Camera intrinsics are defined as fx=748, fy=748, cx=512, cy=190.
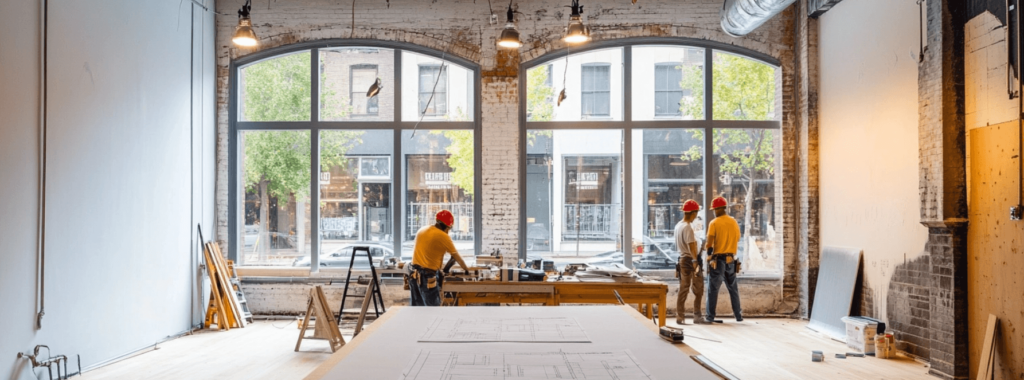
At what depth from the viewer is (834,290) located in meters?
8.59

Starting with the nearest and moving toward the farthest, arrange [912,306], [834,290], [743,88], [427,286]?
[912,306], [427,286], [834,290], [743,88]

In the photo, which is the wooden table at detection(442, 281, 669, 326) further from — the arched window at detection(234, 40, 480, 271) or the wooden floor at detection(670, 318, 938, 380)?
the arched window at detection(234, 40, 480, 271)

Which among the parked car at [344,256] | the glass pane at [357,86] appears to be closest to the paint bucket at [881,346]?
the parked car at [344,256]

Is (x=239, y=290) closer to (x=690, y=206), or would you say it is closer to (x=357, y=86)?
(x=357, y=86)

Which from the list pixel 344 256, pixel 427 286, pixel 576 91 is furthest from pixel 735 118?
pixel 344 256

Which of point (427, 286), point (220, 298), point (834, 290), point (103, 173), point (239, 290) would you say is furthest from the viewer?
point (239, 290)

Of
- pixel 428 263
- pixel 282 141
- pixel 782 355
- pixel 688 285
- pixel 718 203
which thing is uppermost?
pixel 282 141

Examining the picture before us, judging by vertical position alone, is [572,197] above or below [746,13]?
below

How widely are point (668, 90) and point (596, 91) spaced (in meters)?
0.96

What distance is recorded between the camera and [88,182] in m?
6.74

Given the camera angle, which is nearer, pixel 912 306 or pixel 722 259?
pixel 912 306

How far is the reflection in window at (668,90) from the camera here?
392 inches

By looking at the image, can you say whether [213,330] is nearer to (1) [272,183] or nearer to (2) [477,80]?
(1) [272,183]

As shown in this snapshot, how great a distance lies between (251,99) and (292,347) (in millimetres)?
3843
